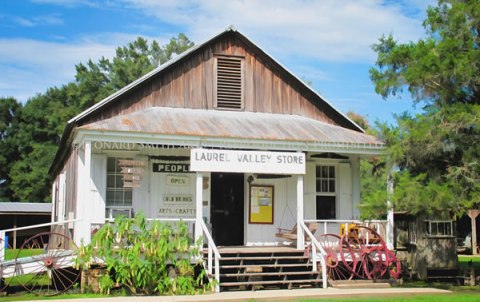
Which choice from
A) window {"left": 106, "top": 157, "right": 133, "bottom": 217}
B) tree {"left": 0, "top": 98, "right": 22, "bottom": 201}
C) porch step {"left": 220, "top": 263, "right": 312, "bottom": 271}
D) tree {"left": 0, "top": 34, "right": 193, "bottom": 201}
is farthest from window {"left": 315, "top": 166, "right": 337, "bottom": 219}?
tree {"left": 0, "top": 98, "right": 22, "bottom": 201}

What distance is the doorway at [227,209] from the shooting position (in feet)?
56.5

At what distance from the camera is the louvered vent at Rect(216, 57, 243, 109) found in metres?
18.0

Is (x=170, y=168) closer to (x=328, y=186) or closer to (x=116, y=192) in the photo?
(x=116, y=192)

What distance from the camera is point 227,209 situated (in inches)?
683

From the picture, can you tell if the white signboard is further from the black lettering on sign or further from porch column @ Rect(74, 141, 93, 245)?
porch column @ Rect(74, 141, 93, 245)

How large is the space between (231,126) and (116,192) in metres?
3.58

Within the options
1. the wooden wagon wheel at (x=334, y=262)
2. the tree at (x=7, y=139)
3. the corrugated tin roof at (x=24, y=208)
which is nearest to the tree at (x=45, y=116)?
the tree at (x=7, y=139)

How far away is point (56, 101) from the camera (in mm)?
56312

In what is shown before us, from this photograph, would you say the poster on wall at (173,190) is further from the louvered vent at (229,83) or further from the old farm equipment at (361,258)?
the old farm equipment at (361,258)

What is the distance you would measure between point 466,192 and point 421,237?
18.8 feet

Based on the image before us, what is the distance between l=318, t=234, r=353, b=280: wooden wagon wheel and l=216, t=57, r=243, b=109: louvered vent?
15.9 ft

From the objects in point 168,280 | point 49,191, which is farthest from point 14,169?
point 168,280

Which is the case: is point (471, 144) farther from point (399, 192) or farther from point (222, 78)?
point (222, 78)

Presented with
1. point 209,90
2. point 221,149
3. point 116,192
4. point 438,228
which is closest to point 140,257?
point 116,192
